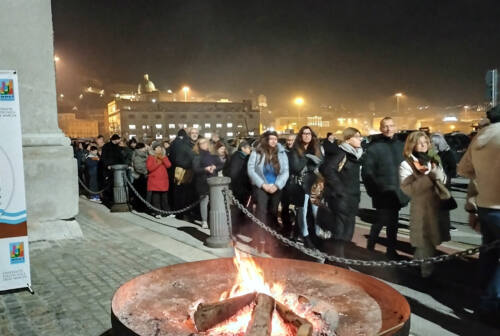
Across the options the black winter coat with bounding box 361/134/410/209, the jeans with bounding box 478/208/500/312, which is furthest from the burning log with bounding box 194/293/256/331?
the black winter coat with bounding box 361/134/410/209

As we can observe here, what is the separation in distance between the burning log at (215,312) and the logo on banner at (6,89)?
3.57 metres

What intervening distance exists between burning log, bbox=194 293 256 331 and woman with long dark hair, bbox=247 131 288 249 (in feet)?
14.5

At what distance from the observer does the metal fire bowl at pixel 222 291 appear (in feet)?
8.89

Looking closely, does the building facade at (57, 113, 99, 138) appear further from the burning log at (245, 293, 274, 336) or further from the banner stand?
the burning log at (245, 293, 274, 336)

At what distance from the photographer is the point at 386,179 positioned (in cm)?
671

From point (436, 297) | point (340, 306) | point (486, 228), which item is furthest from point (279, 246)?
point (340, 306)

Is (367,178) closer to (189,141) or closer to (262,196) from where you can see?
(262,196)

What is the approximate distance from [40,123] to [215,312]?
626 cm

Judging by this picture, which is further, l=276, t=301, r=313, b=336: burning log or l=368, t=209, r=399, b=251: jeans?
l=368, t=209, r=399, b=251: jeans

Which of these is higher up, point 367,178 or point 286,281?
point 367,178

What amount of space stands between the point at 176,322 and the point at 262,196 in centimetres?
441

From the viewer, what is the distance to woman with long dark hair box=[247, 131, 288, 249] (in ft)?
23.4

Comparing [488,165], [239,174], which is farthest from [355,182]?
[239,174]

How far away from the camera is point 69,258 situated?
21.0ft
